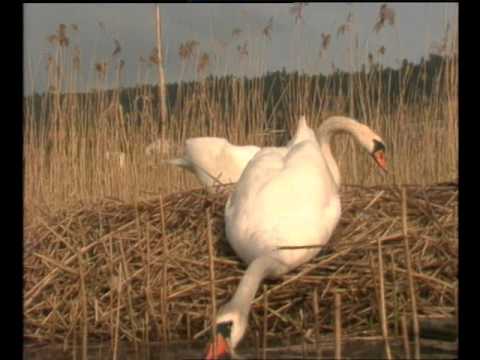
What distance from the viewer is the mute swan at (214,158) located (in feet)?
18.5

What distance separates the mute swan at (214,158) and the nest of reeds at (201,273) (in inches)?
49.2

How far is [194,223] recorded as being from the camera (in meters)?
4.16

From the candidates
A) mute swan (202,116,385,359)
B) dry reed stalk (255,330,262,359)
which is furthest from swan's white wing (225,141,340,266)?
dry reed stalk (255,330,262,359)

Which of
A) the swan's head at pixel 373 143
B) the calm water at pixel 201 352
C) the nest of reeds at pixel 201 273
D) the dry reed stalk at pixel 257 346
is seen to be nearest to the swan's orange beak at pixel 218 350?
the calm water at pixel 201 352

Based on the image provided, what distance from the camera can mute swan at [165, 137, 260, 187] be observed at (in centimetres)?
564

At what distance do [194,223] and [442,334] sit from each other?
53.3 inches

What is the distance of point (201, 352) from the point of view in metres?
3.29

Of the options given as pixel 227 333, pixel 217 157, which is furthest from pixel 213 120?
pixel 227 333

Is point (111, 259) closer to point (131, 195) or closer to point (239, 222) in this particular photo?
point (239, 222)

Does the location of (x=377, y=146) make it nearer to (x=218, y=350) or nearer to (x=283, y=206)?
(x=283, y=206)

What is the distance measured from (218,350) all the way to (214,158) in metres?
3.07

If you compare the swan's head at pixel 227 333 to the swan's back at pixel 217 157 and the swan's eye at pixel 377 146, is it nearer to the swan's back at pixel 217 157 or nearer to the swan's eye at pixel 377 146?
the swan's eye at pixel 377 146

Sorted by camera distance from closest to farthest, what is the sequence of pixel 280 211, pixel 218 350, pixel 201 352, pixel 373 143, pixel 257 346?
1. pixel 218 350
2. pixel 257 346
3. pixel 201 352
4. pixel 280 211
5. pixel 373 143

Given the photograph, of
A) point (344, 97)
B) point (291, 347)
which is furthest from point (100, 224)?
point (344, 97)
